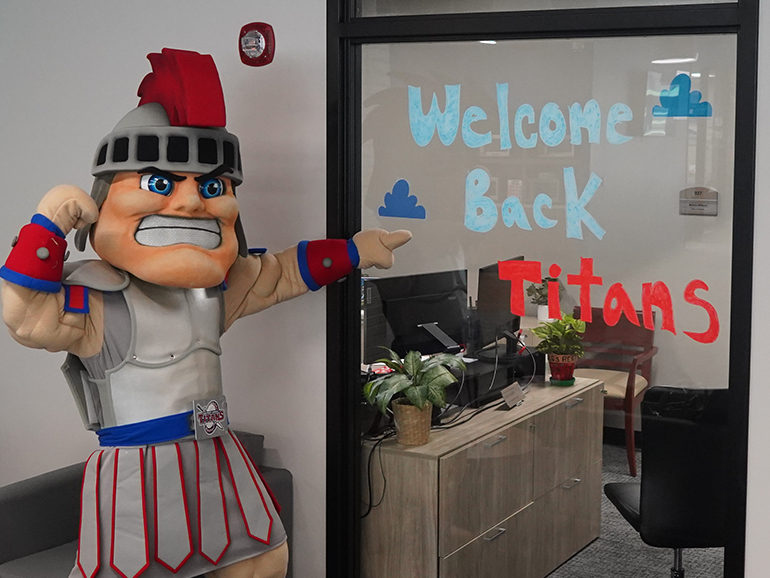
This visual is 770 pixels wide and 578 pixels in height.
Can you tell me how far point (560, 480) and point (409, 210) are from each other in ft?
2.96

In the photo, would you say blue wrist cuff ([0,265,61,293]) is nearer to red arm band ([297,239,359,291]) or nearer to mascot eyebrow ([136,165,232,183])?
mascot eyebrow ([136,165,232,183])

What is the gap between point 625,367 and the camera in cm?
242

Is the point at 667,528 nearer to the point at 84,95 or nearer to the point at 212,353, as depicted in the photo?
the point at 212,353

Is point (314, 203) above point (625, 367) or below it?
above

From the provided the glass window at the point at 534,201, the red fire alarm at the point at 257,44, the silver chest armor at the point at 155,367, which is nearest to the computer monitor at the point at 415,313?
the glass window at the point at 534,201

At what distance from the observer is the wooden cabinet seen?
2.53 meters

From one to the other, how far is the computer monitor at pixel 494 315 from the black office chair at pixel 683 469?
16.4 inches

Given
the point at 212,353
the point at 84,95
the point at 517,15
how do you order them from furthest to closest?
the point at 84,95 → the point at 517,15 → the point at 212,353

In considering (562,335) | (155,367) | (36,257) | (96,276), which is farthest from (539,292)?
(36,257)

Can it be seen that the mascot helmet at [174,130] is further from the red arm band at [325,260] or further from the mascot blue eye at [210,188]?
the red arm band at [325,260]

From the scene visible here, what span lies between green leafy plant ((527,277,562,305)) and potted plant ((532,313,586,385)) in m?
0.06

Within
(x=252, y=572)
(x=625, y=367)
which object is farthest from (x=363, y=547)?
(x=625, y=367)

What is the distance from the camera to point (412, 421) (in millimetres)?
2564

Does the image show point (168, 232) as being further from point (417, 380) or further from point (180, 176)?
point (417, 380)
